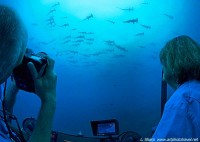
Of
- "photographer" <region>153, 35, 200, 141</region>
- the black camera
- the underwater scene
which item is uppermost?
the underwater scene

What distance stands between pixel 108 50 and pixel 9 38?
10.4 feet

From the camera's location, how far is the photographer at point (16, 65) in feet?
2.83

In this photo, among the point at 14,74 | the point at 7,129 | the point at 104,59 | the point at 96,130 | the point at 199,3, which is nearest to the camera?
the point at 7,129

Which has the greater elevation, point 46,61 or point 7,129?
point 46,61

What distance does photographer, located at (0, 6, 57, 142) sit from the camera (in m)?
0.86

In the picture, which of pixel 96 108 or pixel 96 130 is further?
pixel 96 108

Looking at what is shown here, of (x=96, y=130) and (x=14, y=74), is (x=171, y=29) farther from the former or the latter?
(x=14, y=74)

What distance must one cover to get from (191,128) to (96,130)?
109cm

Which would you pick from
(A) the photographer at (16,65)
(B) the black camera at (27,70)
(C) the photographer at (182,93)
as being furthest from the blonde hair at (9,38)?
(C) the photographer at (182,93)

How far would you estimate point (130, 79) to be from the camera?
396 cm

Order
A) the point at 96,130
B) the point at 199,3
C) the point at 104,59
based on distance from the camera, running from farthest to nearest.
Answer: the point at 104,59 → the point at 199,3 → the point at 96,130

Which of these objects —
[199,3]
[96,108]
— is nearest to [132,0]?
[199,3]

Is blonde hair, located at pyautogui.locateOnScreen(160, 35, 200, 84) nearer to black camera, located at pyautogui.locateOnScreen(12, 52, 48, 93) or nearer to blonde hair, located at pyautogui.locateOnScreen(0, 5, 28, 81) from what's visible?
black camera, located at pyautogui.locateOnScreen(12, 52, 48, 93)

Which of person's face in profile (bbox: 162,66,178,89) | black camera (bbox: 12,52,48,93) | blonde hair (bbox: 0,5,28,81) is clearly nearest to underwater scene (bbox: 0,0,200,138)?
person's face in profile (bbox: 162,66,178,89)
